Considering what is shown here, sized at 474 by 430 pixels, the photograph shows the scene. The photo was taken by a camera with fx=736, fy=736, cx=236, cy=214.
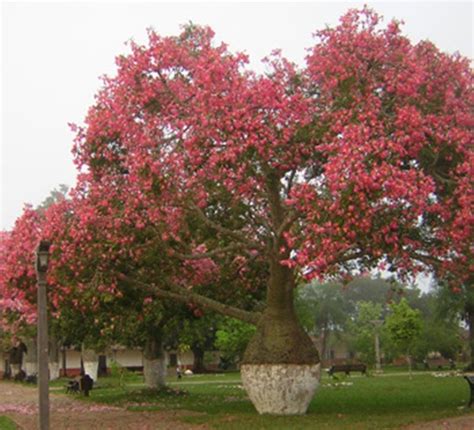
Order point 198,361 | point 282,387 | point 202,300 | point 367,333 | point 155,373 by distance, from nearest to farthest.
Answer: point 282,387 < point 202,300 < point 155,373 < point 198,361 < point 367,333

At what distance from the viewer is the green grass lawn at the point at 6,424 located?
19.0 metres

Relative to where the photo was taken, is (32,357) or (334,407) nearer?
(334,407)

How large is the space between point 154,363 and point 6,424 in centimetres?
1136

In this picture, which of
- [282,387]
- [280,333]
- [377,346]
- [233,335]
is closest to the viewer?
[282,387]

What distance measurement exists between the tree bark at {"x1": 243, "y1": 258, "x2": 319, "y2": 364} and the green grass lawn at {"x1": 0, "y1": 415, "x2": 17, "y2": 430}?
632 centimetres

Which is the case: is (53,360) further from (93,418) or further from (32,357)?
(93,418)

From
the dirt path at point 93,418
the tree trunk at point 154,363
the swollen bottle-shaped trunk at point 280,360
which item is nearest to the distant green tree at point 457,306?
the tree trunk at point 154,363

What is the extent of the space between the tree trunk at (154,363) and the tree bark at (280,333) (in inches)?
451

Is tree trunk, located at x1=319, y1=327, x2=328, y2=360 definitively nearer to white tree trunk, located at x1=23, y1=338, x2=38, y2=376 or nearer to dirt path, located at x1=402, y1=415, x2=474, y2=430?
white tree trunk, located at x1=23, y1=338, x2=38, y2=376

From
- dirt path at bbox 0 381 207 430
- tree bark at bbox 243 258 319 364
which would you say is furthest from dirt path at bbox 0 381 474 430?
tree bark at bbox 243 258 319 364

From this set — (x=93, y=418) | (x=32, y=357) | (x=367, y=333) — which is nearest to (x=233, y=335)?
(x=32, y=357)

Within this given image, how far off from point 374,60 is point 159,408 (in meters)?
12.8

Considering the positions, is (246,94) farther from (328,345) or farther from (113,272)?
(328,345)

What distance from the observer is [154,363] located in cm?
3103
